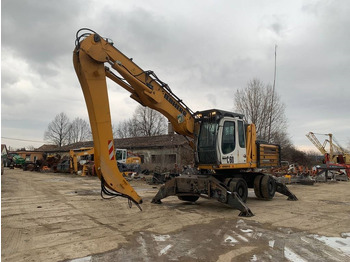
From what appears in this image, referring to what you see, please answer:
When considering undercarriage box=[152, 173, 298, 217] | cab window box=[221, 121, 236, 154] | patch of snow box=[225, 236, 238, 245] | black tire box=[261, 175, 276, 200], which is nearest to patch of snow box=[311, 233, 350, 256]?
patch of snow box=[225, 236, 238, 245]

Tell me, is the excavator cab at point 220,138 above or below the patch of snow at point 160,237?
above

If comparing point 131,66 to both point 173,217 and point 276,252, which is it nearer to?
point 173,217

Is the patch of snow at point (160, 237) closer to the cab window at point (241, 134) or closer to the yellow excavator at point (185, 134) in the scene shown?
the yellow excavator at point (185, 134)

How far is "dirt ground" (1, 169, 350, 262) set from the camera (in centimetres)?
515

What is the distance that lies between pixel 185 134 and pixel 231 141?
5.30ft

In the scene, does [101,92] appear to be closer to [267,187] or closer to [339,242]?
[339,242]

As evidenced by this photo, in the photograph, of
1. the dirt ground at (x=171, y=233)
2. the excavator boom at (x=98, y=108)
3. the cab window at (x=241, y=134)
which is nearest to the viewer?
the dirt ground at (x=171, y=233)

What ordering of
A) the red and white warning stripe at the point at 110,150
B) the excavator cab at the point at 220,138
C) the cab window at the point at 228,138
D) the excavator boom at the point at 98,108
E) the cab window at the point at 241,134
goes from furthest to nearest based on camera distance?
the cab window at the point at 241,134 < the cab window at the point at 228,138 < the excavator cab at the point at 220,138 < the red and white warning stripe at the point at 110,150 < the excavator boom at the point at 98,108

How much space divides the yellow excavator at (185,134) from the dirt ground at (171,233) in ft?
2.61

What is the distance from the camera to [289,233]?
665 centimetres

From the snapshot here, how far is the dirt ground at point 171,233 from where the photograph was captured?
5.15m

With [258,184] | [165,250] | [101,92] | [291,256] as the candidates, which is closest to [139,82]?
[101,92]

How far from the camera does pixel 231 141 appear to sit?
32.5 feet

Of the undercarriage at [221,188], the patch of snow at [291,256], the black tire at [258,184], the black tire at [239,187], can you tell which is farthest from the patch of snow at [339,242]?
the black tire at [258,184]
